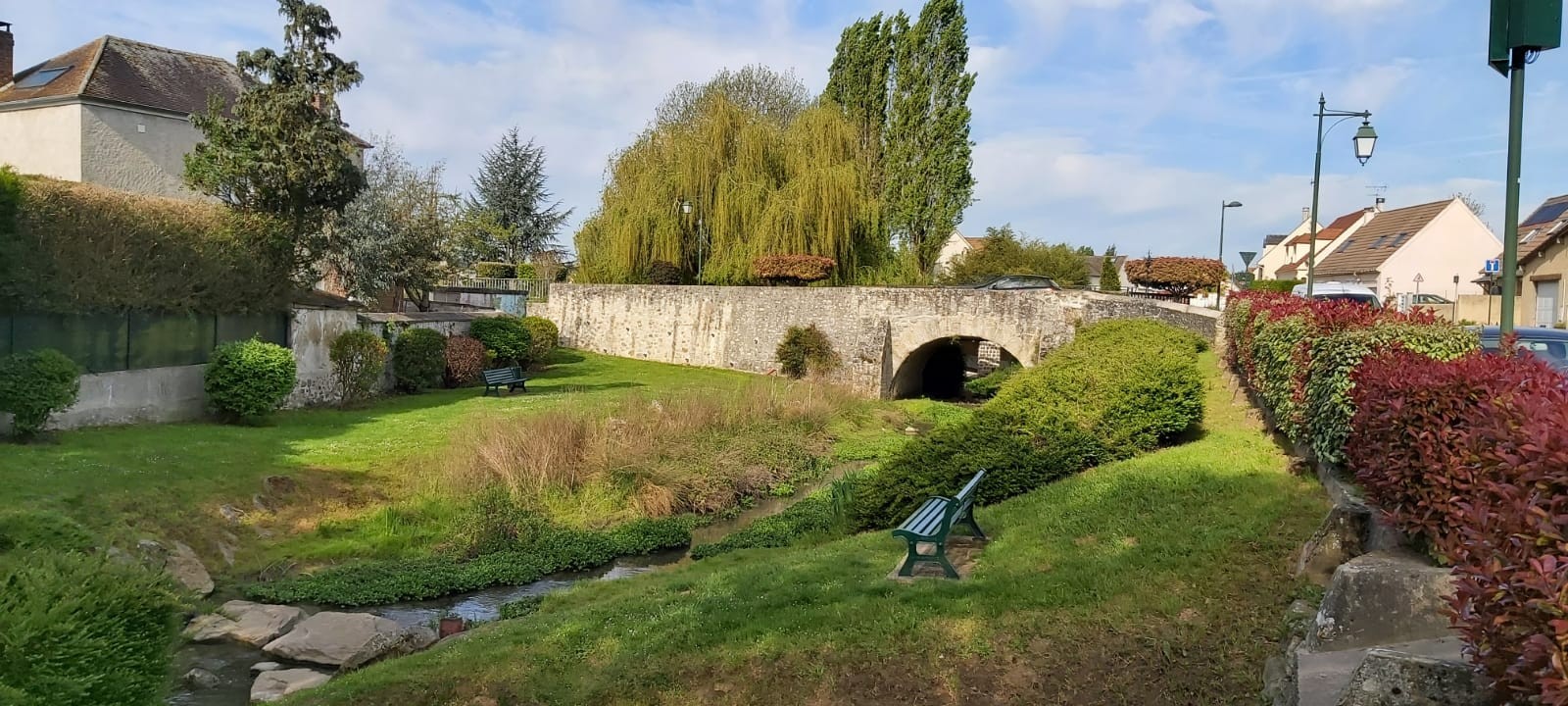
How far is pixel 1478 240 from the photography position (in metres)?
36.8

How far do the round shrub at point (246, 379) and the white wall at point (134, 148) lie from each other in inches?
358

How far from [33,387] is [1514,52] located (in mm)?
15272

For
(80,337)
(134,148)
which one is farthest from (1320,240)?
(80,337)

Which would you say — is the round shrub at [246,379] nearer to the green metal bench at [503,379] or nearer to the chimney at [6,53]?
the green metal bench at [503,379]

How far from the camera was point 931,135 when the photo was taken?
32562 mm

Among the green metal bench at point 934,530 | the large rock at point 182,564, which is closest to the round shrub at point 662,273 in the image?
the large rock at point 182,564

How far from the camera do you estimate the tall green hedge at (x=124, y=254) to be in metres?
13.1

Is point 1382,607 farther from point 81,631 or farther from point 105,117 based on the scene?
point 105,117

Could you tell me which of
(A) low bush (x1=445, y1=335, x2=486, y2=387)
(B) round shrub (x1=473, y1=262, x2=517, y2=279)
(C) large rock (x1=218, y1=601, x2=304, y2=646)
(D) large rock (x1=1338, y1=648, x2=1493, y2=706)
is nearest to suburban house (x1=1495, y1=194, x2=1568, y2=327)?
(A) low bush (x1=445, y1=335, x2=486, y2=387)

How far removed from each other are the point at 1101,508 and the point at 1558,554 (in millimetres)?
5338

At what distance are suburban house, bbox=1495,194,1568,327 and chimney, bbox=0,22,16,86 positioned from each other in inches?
1509

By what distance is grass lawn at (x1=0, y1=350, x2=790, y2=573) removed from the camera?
1075 cm

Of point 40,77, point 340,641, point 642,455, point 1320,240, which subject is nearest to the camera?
point 340,641

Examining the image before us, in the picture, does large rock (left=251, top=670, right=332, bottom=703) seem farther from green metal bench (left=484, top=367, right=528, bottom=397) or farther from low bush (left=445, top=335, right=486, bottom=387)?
low bush (left=445, top=335, right=486, bottom=387)
